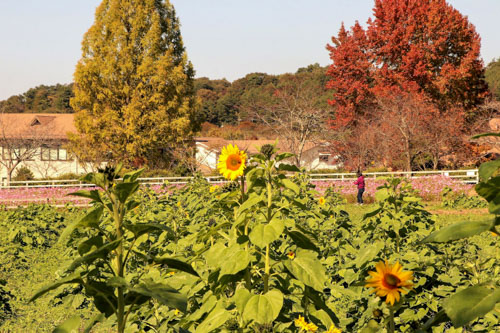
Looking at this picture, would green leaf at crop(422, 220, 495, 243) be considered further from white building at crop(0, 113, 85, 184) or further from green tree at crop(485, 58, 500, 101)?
green tree at crop(485, 58, 500, 101)

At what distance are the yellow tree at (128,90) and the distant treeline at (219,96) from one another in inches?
1033

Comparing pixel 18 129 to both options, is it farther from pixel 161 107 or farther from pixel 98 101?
pixel 161 107

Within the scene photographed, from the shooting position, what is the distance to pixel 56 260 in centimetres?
936

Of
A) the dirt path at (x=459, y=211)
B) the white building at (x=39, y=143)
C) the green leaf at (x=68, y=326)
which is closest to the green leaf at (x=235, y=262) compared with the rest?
the green leaf at (x=68, y=326)

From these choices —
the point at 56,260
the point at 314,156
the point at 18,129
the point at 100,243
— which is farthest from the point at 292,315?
the point at 314,156

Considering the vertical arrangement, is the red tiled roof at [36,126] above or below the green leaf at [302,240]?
above

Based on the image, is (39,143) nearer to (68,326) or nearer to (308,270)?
(308,270)

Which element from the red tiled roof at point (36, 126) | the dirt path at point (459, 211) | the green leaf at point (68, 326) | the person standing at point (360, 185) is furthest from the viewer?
the red tiled roof at point (36, 126)

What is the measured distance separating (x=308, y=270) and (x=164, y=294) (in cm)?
102

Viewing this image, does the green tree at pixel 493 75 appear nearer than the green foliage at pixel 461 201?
No

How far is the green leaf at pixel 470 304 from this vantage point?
0.93 metres

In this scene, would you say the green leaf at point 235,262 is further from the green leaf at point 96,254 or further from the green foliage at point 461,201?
the green foliage at point 461,201

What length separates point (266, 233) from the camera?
2188 millimetres

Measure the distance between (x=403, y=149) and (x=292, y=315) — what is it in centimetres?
2619
